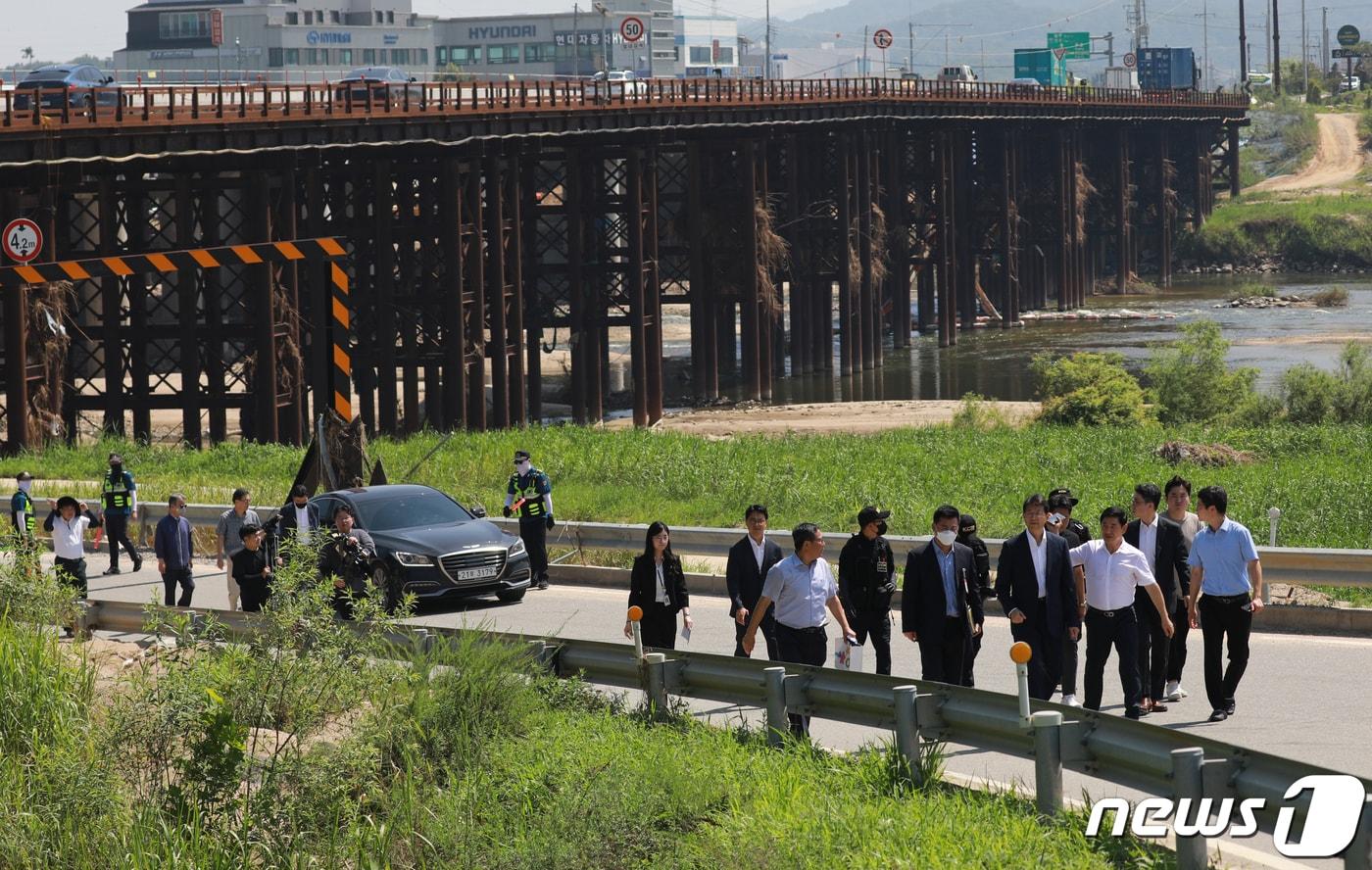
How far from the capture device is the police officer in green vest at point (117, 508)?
2044 centimetres

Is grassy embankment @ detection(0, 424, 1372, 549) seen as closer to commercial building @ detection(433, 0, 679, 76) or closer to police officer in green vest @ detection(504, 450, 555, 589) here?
police officer in green vest @ detection(504, 450, 555, 589)

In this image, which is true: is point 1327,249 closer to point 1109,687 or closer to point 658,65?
point 658,65

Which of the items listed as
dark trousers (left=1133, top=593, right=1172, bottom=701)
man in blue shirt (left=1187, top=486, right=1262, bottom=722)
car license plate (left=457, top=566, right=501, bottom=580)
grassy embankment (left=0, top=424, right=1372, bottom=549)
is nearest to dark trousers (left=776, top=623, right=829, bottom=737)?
dark trousers (left=1133, top=593, right=1172, bottom=701)

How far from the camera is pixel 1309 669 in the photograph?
42.1 ft

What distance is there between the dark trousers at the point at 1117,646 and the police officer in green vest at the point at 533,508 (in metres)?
7.49

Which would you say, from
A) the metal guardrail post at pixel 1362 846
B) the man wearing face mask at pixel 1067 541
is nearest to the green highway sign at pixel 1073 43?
the man wearing face mask at pixel 1067 541

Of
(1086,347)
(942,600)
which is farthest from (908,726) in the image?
(1086,347)

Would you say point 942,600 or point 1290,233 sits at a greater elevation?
point 1290,233

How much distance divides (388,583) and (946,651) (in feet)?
22.7

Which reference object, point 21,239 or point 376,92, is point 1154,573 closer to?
point 21,239

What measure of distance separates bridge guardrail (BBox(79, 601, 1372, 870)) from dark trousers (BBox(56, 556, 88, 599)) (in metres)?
5.67

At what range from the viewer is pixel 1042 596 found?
11562 millimetres

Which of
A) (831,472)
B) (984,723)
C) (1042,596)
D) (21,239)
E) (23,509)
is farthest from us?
(21,239)

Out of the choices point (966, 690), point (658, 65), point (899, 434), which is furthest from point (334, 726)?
point (658, 65)
